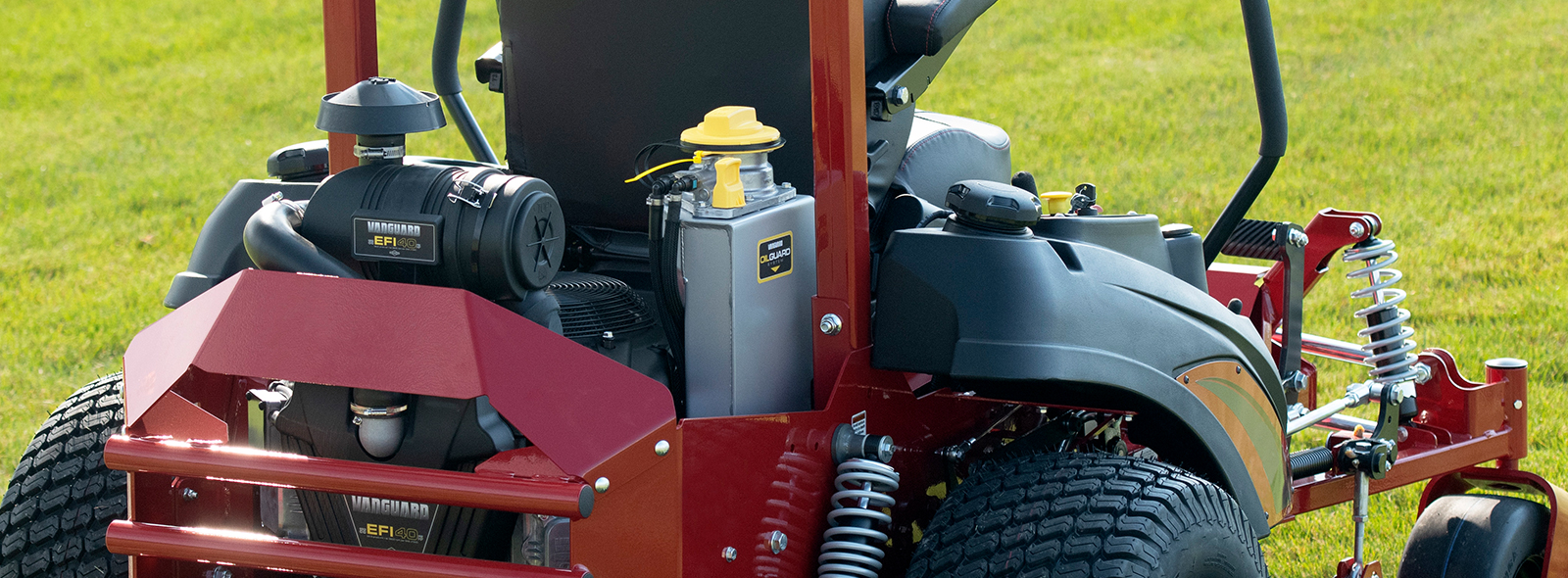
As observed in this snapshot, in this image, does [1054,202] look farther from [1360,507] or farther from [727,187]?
[727,187]

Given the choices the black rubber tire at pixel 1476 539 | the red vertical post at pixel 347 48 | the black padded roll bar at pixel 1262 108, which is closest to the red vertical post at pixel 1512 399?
the black rubber tire at pixel 1476 539

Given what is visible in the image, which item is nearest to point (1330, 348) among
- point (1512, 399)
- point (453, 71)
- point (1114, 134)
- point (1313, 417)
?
point (1512, 399)

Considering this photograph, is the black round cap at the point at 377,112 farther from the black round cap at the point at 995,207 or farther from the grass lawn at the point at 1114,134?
the grass lawn at the point at 1114,134

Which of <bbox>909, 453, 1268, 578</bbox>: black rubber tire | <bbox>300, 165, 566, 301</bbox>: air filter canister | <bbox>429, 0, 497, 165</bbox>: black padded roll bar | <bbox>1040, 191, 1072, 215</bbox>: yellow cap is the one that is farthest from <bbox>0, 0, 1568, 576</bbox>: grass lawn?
<bbox>300, 165, 566, 301</bbox>: air filter canister

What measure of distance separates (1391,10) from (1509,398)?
8.35 metres

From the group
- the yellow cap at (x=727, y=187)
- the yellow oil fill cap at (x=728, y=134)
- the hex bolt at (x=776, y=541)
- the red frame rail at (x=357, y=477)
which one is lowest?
the hex bolt at (x=776, y=541)

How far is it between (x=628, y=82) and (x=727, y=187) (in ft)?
1.86

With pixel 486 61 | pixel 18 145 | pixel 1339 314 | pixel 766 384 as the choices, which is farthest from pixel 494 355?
pixel 18 145

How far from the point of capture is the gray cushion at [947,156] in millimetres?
3223

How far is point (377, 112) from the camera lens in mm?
2516

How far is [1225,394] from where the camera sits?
2.98 meters

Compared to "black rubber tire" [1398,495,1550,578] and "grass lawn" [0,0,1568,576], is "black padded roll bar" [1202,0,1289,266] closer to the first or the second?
"black rubber tire" [1398,495,1550,578]

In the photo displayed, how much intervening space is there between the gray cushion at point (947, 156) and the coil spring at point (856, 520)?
2.36ft

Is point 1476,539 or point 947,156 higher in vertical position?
point 947,156
